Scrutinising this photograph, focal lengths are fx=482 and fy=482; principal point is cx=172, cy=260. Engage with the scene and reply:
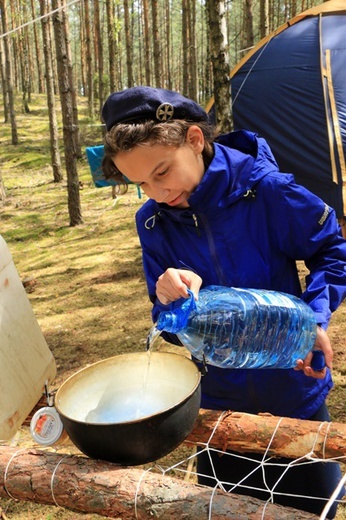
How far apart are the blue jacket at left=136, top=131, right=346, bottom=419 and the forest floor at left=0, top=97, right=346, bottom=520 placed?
2.96ft

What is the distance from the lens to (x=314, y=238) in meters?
1.34

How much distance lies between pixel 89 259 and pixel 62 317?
5.84ft

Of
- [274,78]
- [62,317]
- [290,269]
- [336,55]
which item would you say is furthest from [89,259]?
[290,269]

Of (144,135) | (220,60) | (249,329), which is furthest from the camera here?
(220,60)

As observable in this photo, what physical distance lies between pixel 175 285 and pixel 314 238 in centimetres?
43

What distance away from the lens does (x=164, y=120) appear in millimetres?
1284

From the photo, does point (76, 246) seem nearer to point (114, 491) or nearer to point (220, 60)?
point (220, 60)

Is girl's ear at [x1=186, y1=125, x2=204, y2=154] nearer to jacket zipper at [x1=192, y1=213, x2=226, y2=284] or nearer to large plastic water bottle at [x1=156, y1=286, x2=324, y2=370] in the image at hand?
jacket zipper at [x1=192, y1=213, x2=226, y2=284]

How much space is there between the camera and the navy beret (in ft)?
4.16

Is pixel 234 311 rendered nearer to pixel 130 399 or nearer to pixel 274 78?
pixel 130 399

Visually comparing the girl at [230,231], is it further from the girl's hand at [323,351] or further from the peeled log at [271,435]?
the peeled log at [271,435]

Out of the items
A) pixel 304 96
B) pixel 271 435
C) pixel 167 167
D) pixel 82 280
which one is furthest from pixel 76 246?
pixel 271 435

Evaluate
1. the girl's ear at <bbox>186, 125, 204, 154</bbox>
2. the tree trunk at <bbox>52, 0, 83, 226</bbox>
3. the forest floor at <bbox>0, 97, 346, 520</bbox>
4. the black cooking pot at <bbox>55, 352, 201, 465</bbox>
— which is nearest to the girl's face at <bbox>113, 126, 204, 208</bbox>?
the girl's ear at <bbox>186, 125, 204, 154</bbox>

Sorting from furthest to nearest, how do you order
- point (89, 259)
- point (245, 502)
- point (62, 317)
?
point (89, 259)
point (62, 317)
point (245, 502)
